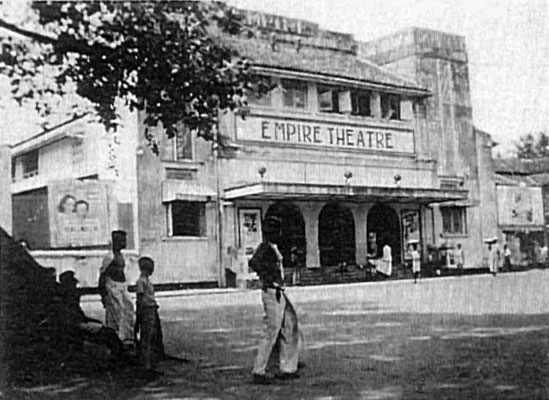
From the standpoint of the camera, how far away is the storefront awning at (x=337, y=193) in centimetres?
336

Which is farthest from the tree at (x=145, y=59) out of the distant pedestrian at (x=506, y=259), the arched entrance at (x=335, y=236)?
the distant pedestrian at (x=506, y=259)

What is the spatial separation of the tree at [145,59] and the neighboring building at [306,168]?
0.24 feet

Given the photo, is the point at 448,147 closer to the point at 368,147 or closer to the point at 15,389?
the point at 368,147

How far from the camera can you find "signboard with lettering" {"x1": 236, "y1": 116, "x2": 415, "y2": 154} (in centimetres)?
337

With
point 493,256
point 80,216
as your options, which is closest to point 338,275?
point 493,256

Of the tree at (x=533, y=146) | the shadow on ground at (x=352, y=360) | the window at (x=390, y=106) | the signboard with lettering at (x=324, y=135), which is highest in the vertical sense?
the window at (x=390, y=106)

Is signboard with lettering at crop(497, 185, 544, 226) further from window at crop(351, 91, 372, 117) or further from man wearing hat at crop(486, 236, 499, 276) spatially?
window at crop(351, 91, 372, 117)

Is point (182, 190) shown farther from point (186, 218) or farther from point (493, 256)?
point (493, 256)

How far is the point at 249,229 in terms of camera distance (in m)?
3.39

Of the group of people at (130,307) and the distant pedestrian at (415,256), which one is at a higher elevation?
the distant pedestrian at (415,256)

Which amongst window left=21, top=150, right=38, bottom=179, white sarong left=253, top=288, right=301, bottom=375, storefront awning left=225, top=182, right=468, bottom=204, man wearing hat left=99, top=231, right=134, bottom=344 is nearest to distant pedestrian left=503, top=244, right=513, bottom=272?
storefront awning left=225, top=182, right=468, bottom=204

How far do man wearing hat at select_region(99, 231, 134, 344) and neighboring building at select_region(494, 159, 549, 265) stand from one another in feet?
5.69

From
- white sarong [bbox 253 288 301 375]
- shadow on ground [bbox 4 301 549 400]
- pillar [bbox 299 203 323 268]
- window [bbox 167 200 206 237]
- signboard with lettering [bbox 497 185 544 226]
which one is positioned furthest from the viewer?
signboard with lettering [bbox 497 185 544 226]

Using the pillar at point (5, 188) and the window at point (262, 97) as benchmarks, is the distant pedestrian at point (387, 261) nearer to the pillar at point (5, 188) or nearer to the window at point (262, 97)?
the window at point (262, 97)
